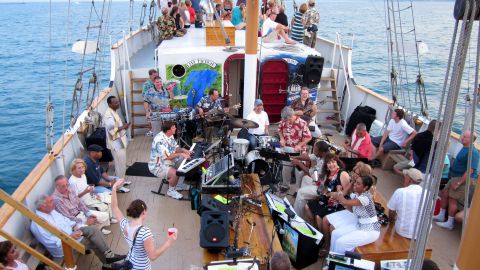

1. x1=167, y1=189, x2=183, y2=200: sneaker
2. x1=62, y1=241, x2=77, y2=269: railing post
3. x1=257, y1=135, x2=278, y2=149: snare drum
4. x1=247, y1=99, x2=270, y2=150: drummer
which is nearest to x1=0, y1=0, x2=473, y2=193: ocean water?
x1=167, y1=189, x2=183, y2=200: sneaker

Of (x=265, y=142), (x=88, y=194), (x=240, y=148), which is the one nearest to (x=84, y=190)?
(x=88, y=194)

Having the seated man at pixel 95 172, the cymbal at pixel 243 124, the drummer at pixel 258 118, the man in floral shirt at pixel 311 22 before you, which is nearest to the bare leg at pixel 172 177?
the seated man at pixel 95 172

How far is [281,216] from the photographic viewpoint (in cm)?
495

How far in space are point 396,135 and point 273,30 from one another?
402 cm

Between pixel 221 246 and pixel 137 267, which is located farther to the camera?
pixel 221 246

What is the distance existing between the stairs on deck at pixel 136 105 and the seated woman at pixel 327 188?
469cm

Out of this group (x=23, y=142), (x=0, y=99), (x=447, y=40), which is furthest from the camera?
(x=447, y=40)

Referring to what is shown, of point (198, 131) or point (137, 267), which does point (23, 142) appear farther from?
point (137, 267)

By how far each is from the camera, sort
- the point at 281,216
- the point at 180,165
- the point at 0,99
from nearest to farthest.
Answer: the point at 281,216, the point at 180,165, the point at 0,99

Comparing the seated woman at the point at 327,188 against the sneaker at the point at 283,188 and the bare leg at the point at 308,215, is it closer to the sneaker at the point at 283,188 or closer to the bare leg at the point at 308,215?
the bare leg at the point at 308,215

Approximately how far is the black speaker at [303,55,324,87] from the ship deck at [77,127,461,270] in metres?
2.65

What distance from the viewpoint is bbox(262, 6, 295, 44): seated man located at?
9.67 m

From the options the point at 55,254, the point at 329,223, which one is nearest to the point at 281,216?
the point at 329,223

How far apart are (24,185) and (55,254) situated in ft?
2.95
